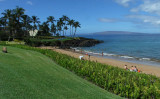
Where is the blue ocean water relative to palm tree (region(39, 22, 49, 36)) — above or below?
below

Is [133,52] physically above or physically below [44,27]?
below

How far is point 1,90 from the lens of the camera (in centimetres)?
441

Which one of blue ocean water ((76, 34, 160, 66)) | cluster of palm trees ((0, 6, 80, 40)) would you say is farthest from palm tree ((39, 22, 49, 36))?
blue ocean water ((76, 34, 160, 66))

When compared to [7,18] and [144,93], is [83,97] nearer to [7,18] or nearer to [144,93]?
[144,93]

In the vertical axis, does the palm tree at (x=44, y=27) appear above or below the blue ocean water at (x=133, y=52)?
above

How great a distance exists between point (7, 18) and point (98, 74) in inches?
2155

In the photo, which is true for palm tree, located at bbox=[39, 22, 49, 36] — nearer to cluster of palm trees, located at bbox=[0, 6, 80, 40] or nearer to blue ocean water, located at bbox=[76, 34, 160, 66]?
cluster of palm trees, located at bbox=[0, 6, 80, 40]

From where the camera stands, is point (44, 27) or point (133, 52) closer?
point (133, 52)

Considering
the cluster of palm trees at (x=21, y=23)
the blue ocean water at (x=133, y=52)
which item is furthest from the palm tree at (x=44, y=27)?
the blue ocean water at (x=133, y=52)

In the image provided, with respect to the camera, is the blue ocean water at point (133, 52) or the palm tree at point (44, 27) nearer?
the blue ocean water at point (133, 52)

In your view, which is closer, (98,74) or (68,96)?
(68,96)

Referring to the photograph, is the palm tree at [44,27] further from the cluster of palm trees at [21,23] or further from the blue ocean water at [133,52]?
the blue ocean water at [133,52]

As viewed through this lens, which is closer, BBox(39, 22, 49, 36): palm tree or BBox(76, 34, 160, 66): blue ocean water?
BBox(76, 34, 160, 66): blue ocean water

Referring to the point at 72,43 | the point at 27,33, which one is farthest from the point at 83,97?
the point at 27,33
